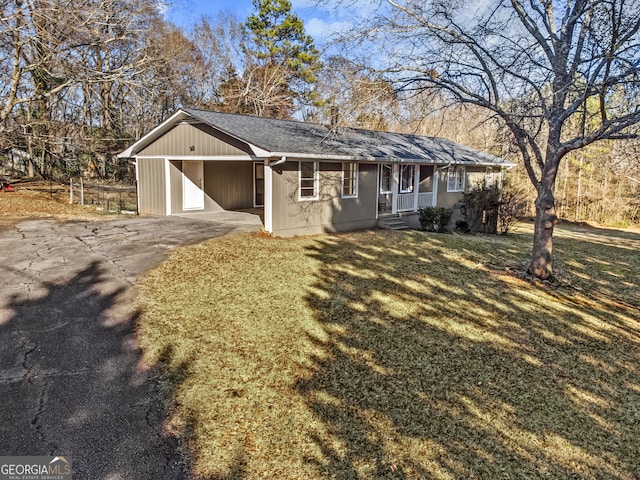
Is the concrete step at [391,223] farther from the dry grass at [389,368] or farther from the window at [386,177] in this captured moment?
the dry grass at [389,368]

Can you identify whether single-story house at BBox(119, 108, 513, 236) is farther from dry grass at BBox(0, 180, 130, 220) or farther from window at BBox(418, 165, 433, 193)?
dry grass at BBox(0, 180, 130, 220)

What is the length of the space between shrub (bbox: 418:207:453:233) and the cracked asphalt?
29.9ft

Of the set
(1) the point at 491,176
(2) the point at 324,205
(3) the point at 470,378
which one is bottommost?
(3) the point at 470,378

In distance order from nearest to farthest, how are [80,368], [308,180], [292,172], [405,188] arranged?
[80,368] → [292,172] → [308,180] → [405,188]

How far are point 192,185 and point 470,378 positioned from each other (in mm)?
12576

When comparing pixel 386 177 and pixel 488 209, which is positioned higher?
pixel 386 177

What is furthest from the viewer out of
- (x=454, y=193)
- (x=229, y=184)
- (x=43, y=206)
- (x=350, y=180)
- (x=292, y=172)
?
(x=454, y=193)

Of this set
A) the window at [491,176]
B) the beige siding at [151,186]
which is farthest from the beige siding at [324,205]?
the window at [491,176]

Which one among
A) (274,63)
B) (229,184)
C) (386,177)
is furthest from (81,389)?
(274,63)

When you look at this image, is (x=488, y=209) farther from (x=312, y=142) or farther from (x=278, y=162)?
(x=278, y=162)

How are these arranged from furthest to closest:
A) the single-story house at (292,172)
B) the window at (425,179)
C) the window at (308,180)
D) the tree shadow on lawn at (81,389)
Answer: the window at (425,179)
the window at (308,180)
the single-story house at (292,172)
the tree shadow on lawn at (81,389)

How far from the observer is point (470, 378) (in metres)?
4.89

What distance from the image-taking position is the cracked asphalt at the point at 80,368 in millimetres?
3371

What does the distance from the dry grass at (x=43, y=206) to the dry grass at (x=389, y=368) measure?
7267mm
